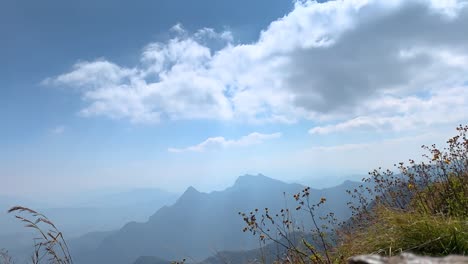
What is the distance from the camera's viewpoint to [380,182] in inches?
357

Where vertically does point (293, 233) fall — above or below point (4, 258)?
below

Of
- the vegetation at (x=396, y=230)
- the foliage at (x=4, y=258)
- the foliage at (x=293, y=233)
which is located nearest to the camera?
the vegetation at (x=396, y=230)

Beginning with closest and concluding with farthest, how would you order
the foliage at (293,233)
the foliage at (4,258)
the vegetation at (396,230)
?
the vegetation at (396,230)
the foliage at (293,233)
the foliage at (4,258)

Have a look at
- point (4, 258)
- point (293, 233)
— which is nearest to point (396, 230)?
point (293, 233)

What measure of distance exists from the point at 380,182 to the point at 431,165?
1416 mm

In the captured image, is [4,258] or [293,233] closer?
[4,258]

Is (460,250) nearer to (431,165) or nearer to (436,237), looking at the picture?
(436,237)

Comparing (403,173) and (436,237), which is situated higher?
(403,173)

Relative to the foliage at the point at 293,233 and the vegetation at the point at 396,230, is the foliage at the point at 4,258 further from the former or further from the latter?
the foliage at the point at 293,233

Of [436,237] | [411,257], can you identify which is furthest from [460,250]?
[411,257]

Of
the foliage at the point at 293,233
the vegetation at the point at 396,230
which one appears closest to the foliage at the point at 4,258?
the vegetation at the point at 396,230

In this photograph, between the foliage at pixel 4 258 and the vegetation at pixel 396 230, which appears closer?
A: the vegetation at pixel 396 230

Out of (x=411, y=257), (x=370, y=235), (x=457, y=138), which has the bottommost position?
(x=370, y=235)

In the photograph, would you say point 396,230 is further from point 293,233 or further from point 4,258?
point 4,258
